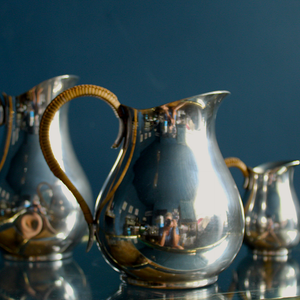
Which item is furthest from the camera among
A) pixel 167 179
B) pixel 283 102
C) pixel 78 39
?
pixel 283 102

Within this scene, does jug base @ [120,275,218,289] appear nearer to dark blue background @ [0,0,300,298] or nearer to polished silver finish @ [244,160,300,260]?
polished silver finish @ [244,160,300,260]

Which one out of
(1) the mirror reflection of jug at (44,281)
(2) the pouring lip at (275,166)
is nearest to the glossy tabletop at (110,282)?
(1) the mirror reflection of jug at (44,281)

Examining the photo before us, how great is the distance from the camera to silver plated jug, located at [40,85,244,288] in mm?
378

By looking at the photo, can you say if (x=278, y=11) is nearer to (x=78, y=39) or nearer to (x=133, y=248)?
(x=78, y=39)

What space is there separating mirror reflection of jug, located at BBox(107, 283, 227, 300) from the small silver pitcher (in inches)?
7.3

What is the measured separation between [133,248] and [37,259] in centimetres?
20

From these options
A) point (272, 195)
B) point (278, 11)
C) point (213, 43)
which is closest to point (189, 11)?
point (213, 43)

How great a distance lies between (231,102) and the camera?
100 cm

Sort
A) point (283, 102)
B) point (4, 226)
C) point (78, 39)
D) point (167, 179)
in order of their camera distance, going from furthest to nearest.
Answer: point (283, 102) < point (78, 39) < point (4, 226) < point (167, 179)

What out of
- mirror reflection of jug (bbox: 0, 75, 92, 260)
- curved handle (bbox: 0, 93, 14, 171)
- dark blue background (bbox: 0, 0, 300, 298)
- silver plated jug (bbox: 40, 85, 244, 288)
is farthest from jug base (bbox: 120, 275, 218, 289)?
dark blue background (bbox: 0, 0, 300, 298)

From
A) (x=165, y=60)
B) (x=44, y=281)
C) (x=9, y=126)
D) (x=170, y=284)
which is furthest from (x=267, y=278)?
(x=165, y=60)

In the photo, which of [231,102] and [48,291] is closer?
[48,291]

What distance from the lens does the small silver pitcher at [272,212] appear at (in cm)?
57

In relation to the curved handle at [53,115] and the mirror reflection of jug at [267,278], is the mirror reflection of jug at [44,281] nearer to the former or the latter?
the curved handle at [53,115]
